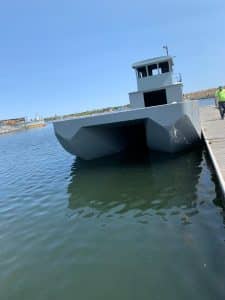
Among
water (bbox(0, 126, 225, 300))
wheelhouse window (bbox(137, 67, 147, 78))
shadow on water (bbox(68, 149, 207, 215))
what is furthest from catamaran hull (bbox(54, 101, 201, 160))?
wheelhouse window (bbox(137, 67, 147, 78))

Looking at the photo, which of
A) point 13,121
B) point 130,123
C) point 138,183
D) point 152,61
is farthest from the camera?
point 13,121

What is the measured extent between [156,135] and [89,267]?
25.4ft

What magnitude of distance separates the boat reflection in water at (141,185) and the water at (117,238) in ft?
0.10

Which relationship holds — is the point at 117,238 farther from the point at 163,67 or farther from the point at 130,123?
the point at 163,67

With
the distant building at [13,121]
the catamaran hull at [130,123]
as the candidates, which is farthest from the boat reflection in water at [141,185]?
the distant building at [13,121]

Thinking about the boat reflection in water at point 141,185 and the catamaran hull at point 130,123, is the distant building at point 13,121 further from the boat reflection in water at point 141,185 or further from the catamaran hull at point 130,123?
the boat reflection in water at point 141,185

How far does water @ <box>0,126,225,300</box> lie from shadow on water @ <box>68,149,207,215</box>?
0.09 ft

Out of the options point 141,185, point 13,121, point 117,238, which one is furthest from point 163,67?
point 13,121

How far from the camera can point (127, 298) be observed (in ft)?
13.1

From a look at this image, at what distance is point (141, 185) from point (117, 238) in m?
3.68

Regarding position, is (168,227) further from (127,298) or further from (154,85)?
(154,85)

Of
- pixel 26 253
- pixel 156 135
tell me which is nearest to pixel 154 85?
pixel 156 135

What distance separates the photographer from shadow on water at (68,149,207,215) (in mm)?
7821

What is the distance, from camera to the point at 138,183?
976 cm
